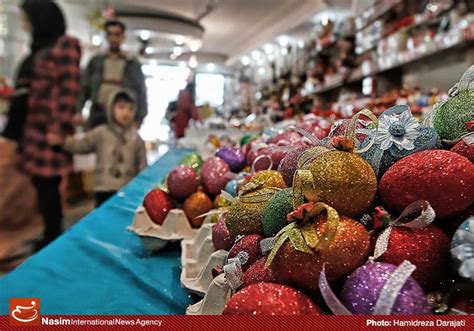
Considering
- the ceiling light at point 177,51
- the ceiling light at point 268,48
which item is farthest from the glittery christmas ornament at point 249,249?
the ceiling light at point 177,51

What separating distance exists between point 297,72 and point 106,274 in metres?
5.50

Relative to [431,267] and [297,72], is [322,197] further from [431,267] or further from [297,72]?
[297,72]

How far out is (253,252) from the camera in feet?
2.00

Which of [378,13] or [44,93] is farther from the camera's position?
[378,13]

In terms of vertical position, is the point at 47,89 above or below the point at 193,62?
below

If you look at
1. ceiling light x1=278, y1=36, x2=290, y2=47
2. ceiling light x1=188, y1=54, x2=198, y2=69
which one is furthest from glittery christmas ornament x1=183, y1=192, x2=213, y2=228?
ceiling light x1=188, y1=54, x2=198, y2=69

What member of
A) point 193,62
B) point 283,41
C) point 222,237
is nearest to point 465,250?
point 222,237

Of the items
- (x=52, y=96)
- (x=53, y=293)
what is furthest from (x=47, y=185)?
(x=53, y=293)

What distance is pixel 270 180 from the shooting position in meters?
0.74

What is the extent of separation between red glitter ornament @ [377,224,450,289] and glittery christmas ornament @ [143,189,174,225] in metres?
0.73

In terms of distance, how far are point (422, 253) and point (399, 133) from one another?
16 cm

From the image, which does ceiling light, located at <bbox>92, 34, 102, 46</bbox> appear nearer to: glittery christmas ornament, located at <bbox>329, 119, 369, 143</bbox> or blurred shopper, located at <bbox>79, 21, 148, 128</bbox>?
blurred shopper, located at <bbox>79, 21, 148, 128</bbox>

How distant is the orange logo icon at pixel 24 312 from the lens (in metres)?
0.50

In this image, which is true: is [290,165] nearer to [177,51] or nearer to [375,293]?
[375,293]
